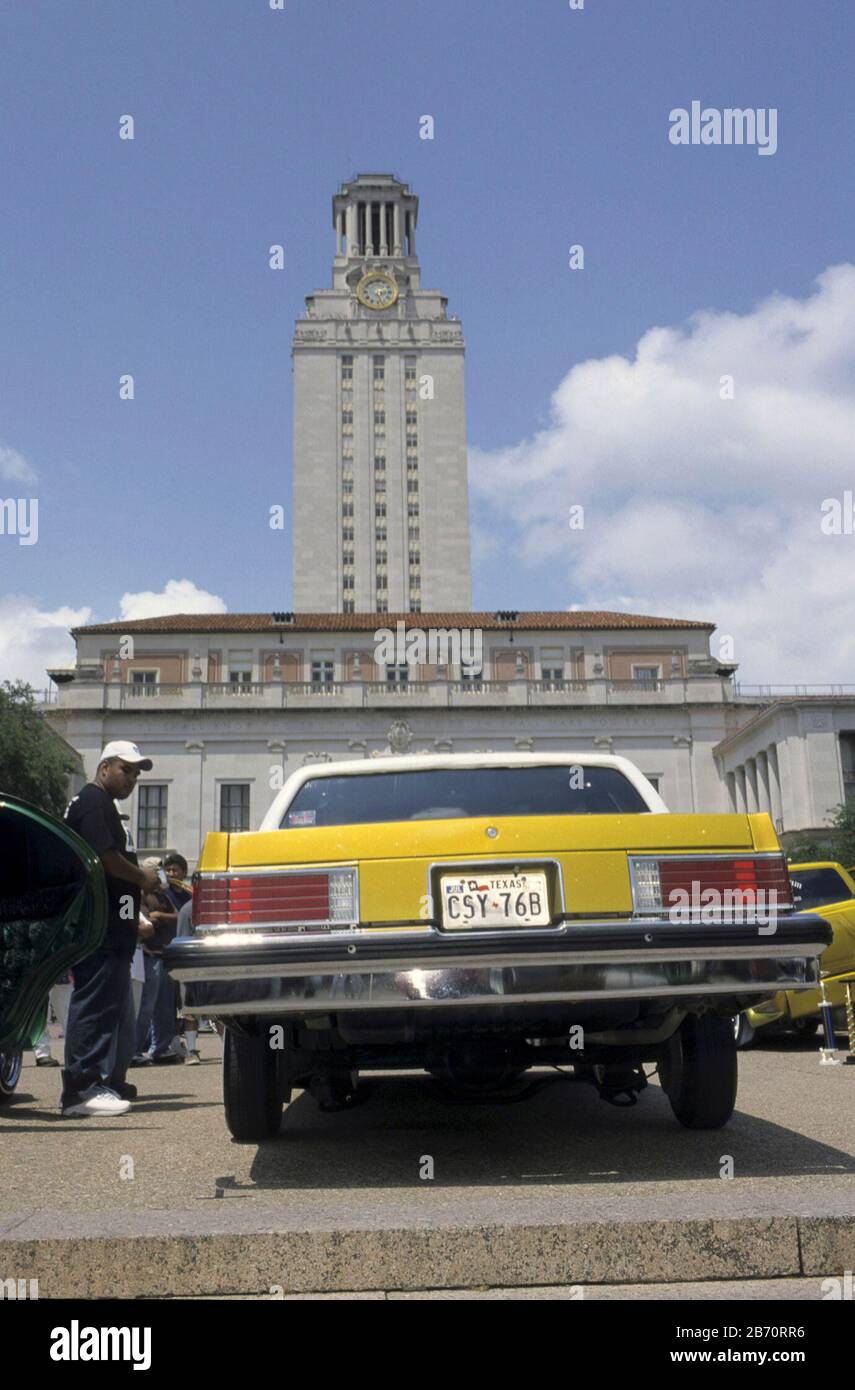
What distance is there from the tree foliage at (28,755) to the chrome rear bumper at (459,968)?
37.7m

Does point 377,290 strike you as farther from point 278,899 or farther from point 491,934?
point 491,934

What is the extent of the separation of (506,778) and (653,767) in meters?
50.5

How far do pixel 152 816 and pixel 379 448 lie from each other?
57.3 m

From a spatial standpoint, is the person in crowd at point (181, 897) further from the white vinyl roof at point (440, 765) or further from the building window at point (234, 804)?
the building window at point (234, 804)

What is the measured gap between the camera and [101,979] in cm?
635

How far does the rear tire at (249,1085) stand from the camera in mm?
4824

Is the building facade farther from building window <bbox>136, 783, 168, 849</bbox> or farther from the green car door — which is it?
the green car door

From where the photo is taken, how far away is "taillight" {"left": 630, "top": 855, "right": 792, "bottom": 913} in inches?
163

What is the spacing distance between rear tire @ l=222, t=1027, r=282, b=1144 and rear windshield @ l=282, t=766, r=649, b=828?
0.94 metres

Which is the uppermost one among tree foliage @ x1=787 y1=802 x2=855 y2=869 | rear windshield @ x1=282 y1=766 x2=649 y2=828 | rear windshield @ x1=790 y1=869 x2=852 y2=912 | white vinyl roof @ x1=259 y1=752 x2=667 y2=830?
tree foliage @ x1=787 y1=802 x2=855 y2=869

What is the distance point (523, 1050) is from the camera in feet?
15.2

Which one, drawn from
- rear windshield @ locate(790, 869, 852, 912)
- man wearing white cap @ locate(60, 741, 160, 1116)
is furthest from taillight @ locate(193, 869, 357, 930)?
rear windshield @ locate(790, 869, 852, 912)
